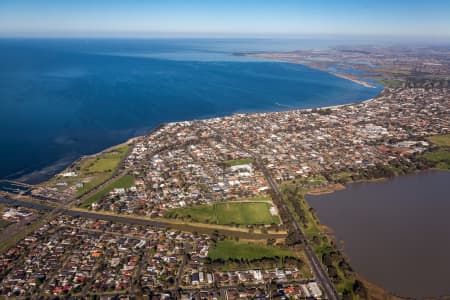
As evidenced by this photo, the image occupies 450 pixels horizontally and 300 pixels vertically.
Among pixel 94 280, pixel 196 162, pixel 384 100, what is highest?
pixel 384 100

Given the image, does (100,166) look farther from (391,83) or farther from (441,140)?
(391,83)

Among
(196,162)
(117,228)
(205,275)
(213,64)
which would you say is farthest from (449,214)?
(213,64)

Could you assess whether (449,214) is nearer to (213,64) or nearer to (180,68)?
(180,68)

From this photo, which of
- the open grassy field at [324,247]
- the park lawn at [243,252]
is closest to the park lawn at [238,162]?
the open grassy field at [324,247]

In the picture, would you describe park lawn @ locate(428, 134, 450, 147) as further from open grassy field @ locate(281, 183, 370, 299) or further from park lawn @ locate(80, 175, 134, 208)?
park lawn @ locate(80, 175, 134, 208)

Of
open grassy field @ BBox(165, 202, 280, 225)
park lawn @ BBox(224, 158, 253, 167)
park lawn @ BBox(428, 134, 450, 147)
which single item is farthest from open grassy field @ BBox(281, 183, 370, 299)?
park lawn @ BBox(428, 134, 450, 147)

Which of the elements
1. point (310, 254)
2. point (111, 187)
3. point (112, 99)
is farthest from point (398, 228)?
point (112, 99)
